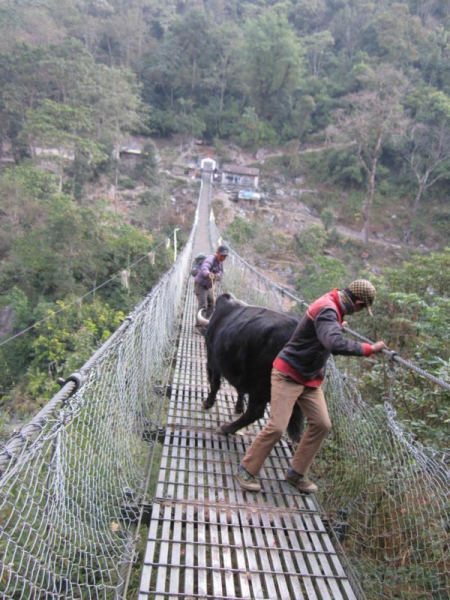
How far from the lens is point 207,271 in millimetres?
4289

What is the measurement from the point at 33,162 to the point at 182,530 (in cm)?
1796

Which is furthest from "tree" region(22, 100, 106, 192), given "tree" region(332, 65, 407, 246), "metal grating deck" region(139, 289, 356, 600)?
"metal grating deck" region(139, 289, 356, 600)

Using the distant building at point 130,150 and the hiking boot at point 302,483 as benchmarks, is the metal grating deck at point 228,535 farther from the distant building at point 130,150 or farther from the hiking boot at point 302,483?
the distant building at point 130,150

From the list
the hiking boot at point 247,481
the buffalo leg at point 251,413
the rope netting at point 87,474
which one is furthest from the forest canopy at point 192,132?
the rope netting at point 87,474

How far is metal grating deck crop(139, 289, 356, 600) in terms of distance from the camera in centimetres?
158

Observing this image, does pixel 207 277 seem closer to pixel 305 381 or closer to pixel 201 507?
pixel 305 381

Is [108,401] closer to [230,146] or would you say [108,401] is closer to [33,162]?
[33,162]

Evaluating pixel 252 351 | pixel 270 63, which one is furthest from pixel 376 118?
pixel 252 351

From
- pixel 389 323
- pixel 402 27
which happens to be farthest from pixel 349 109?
pixel 389 323

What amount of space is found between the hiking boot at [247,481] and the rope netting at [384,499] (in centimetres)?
37

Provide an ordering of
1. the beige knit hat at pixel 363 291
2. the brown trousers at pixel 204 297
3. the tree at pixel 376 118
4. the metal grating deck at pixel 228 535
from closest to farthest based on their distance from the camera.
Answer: the metal grating deck at pixel 228 535 → the beige knit hat at pixel 363 291 → the brown trousers at pixel 204 297 → the tree at pixel 376 118

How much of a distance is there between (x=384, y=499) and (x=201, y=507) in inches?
33.0

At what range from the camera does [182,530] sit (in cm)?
183

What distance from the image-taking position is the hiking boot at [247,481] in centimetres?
209
